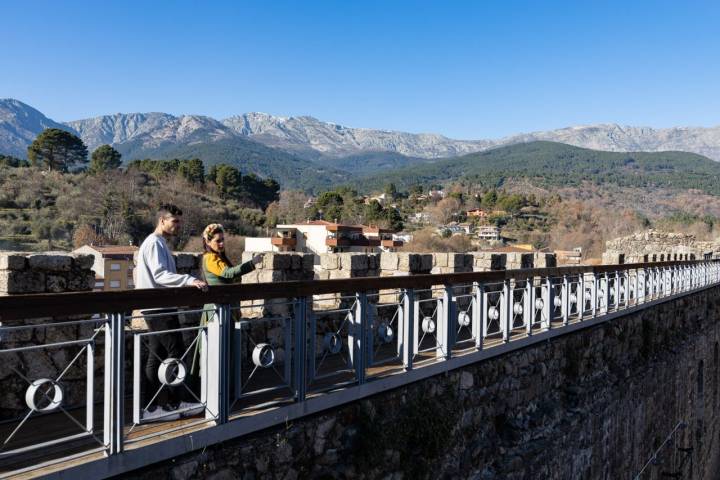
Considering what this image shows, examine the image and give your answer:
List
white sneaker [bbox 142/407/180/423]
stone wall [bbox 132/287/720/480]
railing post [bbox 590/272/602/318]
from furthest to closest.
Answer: railing post [bbox 590/272/602/318], stone wall [bbox 132/287/720/480], white sneaker [bbox 142/407/180/423]

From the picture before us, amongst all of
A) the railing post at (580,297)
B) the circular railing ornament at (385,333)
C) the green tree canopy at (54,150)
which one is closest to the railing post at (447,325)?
the circular railing ornament at (385,333)

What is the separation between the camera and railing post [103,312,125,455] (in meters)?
2.93

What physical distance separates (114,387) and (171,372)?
0.36 meters

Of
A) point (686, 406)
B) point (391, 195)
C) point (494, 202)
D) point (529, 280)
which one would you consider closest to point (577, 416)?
point (529, 280)

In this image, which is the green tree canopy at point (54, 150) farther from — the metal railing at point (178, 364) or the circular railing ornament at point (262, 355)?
the circular railing ornament at point (262, 355)

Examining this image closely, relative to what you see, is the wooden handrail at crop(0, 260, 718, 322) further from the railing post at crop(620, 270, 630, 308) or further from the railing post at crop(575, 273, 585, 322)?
the railing post at crop(620, 270, 630, 308)

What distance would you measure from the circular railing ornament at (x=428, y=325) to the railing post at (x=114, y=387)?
10.1ft

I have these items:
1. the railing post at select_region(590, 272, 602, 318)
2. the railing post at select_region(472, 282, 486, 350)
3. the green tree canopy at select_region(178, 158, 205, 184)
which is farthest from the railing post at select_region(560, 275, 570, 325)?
the green tree canopy at select_region(178, 158, 205, 184)

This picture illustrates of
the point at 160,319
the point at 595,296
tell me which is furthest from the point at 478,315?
the point at 595,296

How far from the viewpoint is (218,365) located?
3.51m

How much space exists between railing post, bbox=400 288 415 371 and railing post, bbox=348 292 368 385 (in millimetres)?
528

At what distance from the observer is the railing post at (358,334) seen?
4500 mm

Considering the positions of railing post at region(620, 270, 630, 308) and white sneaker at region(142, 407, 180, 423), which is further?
railing post at region(620, 270, 630, 308)

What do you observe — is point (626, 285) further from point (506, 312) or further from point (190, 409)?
point (190, 409)
